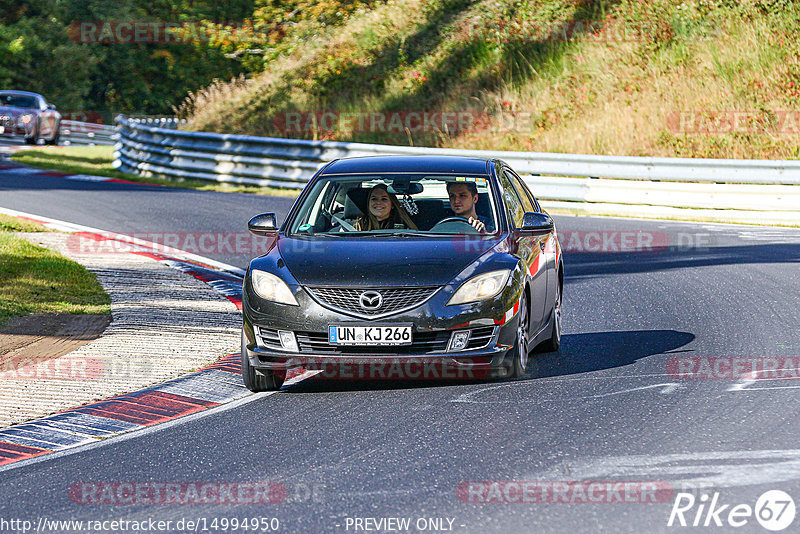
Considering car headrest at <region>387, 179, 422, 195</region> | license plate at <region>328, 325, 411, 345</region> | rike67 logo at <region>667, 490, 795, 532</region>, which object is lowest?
rike67 logo at <region>667, 490, 795, 532</region>

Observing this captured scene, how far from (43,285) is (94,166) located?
2165 centimetres

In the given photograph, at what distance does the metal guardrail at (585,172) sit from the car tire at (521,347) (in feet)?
42.0

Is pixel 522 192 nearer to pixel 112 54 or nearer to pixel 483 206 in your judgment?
pixel 483 206

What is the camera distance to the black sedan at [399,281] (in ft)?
26.0

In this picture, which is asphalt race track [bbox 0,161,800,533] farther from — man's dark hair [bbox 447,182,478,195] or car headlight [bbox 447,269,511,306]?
man's dark hair [bbox 447,182,478,195]

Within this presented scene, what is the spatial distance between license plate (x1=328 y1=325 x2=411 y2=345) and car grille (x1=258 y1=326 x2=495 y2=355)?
1.7 inches

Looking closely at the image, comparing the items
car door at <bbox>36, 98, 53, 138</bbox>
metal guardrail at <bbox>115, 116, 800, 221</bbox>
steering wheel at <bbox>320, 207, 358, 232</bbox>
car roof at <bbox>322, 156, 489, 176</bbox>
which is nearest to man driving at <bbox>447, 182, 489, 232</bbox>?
car roof at <bbox>322, 156, 489, 176</bbox>

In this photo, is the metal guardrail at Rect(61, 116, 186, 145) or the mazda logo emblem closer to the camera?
the mazda logo emblem

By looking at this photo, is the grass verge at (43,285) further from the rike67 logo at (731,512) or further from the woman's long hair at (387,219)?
the rike67 logo at (731,512)

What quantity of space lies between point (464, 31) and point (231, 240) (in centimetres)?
→ 1886

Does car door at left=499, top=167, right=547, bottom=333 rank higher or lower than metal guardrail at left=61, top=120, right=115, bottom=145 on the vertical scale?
higher

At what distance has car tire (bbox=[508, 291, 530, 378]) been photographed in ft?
27.3

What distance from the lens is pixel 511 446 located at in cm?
662

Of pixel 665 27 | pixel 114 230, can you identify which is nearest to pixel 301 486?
pixel 114 230
